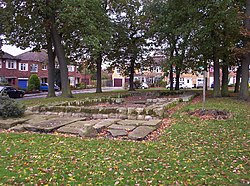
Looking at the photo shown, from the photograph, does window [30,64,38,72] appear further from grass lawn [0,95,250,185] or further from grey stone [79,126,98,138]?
grey stone [79,126,98,138]

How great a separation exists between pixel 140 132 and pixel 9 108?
17.3ft

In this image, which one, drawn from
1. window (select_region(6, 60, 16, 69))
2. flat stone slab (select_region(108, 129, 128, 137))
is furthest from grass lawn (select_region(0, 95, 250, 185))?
window (select_region(6, 60, 16, 69))

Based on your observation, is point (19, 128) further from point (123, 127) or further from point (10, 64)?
point (10, 64)

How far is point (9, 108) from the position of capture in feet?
30.9

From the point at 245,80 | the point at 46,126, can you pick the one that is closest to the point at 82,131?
the point at 46,126

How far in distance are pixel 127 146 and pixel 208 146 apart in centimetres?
193

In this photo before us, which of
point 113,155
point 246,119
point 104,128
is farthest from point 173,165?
point 246,119

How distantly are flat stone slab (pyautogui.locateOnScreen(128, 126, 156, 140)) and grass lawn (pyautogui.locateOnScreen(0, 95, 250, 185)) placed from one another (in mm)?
444

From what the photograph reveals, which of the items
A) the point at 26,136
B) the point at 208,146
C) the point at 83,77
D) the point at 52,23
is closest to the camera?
the point at 208,146

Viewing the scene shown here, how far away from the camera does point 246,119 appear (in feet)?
29.9

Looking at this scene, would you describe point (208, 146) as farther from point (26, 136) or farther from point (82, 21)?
point (82, 21)

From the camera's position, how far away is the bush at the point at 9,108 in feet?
30.7

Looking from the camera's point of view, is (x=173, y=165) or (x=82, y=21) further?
(x=82, y=21)

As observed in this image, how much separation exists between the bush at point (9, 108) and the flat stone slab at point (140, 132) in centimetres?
494
